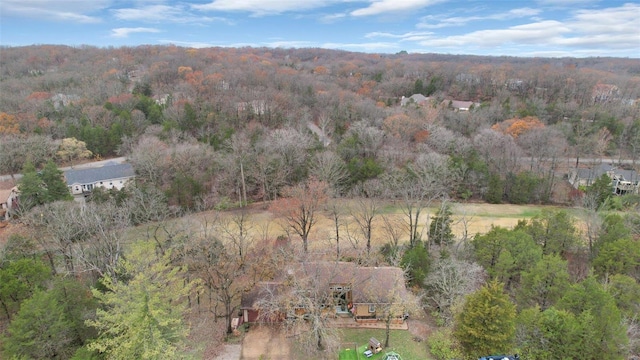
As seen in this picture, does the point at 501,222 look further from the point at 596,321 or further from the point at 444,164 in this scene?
the point at 596,321

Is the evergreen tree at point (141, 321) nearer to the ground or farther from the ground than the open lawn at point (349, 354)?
farther from the ground

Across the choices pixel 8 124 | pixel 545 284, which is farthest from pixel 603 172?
pixel 8 124

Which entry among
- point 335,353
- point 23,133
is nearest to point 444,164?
point 335,353

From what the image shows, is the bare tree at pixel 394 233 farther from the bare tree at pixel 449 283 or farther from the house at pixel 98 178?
the house at pixel 98 178

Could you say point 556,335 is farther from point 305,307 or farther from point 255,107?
point 255,107

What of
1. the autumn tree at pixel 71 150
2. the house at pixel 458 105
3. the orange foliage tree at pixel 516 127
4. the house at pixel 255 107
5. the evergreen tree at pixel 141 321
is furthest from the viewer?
the house at pixel 458 105

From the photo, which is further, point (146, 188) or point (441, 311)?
point (146, 188)

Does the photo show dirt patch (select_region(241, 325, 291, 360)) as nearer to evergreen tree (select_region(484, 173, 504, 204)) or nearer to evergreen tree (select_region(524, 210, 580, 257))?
evergreen tree (select_region(524, 210, 580, 257))

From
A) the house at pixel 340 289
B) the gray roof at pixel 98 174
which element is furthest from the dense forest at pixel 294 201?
the gray roof at pixel 98 174
